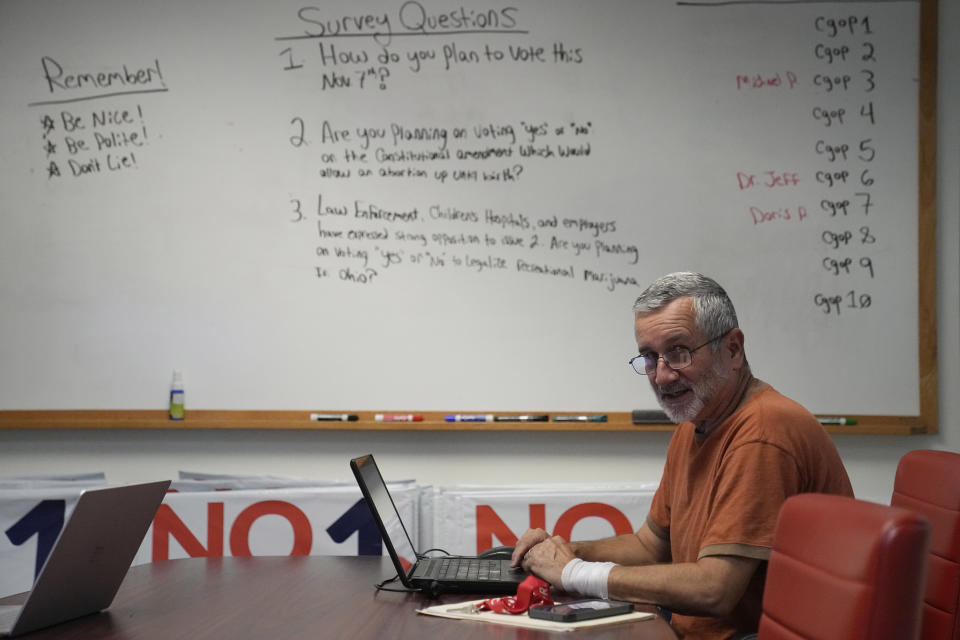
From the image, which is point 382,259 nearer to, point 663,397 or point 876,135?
point 663,397

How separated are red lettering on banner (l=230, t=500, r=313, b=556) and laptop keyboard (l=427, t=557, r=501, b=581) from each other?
1.14 metres

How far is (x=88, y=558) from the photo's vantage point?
1.50m

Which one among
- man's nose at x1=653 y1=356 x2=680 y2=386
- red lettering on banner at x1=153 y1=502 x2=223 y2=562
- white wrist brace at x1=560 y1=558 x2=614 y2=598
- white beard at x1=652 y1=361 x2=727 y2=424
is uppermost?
man's nose at x1=653 y1=356 x2=680 y2=386

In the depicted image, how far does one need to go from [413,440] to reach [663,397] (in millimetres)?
1500

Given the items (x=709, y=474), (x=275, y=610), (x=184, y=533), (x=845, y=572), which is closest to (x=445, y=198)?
(x=184, y=533)

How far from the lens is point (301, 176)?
3.26 metres

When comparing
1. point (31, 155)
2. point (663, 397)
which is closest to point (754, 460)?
point (663, 397)

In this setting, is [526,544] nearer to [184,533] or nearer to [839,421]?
[184,533]

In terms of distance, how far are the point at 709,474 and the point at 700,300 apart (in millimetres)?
370

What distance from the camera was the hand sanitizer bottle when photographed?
318cm

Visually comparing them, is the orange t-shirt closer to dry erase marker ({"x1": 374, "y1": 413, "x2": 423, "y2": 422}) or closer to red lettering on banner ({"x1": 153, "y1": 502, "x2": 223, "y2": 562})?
dry erase marker ({"x1": 374, "y1": 413, "x2": 423, "y2": 422})

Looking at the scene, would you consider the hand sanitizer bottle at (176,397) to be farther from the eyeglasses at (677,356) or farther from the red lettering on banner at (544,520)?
the eyeglasses at (677,356)

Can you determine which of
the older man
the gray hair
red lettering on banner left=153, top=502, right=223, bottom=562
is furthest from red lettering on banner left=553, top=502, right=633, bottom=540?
the gray hair

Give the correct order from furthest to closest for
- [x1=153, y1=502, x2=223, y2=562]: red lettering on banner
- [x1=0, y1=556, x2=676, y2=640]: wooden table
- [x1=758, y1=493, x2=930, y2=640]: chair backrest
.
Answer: [x1=153, y1=502, x2=223, y2=562]: red lettering on banner, [x1=0, y1=556, x2=676, y2=640]: wooden table, [x1=758, y1=493, x2=930, y2=640]: chair backrest
